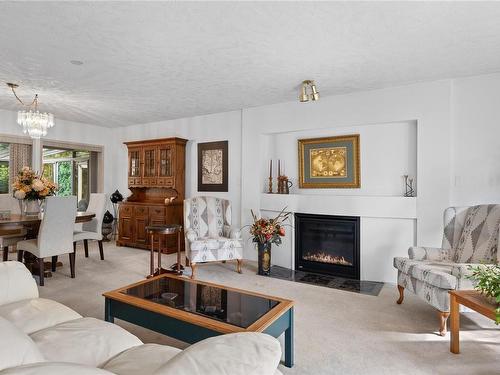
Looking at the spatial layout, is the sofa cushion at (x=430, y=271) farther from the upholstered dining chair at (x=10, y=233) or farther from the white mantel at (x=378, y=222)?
the upholstered dining chair at (x=10, y=233)

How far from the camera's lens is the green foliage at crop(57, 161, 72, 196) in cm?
728

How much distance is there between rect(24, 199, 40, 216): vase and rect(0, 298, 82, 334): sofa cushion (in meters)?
2.68

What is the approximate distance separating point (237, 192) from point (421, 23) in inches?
138

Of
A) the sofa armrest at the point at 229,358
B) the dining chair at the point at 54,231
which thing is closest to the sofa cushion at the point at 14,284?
the sofa armrest at the point at 229,358

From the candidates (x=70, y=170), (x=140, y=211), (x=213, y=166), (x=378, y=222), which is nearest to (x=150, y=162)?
(x=140, y=211)

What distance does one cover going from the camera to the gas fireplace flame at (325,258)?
4198mm

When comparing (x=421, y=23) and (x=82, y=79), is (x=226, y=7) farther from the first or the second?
(x=82, y=79)

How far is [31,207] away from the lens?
406cm

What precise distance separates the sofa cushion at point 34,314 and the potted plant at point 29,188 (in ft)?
8.25

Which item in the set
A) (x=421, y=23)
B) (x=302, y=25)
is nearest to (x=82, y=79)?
(x=302, y=25)

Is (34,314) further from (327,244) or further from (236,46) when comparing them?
(327,244)

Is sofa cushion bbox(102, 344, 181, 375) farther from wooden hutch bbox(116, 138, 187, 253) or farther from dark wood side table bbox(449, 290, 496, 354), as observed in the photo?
wooden hutch bbox(116, 138, 187, 253)


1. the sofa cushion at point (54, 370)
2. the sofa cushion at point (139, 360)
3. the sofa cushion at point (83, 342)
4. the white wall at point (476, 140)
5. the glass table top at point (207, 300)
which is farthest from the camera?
the white wall at point (476, 140)

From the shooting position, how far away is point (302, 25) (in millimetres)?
2414
